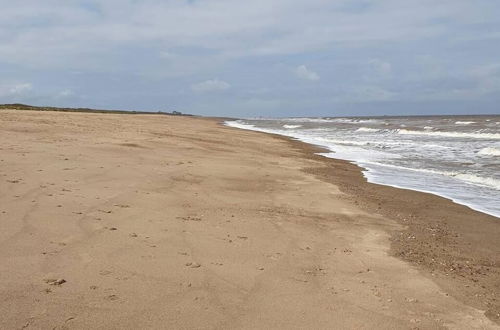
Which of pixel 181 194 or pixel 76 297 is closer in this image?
pixel 76 297

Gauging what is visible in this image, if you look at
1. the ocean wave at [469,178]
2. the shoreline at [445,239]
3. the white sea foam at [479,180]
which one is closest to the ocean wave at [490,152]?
the ocean wave at [469,178]

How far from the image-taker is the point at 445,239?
679 centimetres

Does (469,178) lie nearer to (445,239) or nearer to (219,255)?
(445,239)

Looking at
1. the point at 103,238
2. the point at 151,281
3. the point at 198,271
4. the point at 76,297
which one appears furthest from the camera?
the point at 103,238

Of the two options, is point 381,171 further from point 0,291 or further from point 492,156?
point 0,291

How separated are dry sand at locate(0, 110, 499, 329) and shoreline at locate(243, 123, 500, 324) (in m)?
0.03

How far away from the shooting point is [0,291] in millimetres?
3580

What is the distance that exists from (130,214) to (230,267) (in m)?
1.98

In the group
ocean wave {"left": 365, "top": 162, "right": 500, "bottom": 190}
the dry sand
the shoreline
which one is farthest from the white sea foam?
the dry sand

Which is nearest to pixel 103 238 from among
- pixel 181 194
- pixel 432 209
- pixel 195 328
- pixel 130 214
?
pixel 130 214

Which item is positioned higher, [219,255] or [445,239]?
[219,255]

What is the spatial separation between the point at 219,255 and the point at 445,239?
11.5 ft

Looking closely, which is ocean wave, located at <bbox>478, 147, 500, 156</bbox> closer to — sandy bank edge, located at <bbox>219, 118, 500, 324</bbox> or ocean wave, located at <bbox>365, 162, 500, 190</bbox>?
ocean wave, located at <bbox>365, 162, 500, 190</bbox>

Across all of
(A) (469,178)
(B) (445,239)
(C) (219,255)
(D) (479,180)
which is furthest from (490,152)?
(C) (219,255)
